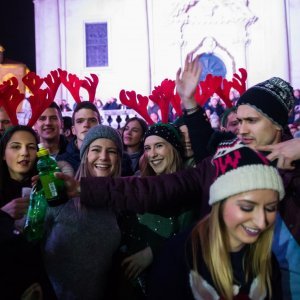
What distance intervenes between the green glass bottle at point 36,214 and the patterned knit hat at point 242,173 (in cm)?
112

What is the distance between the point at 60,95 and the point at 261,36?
10.0 meters

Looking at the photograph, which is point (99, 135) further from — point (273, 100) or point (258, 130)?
point (273, 100)

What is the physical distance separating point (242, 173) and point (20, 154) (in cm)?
198

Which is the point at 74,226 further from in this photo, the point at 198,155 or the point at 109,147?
the point at 198,155

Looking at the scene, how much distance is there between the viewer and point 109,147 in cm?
310

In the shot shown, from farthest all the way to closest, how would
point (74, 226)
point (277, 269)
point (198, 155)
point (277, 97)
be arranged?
point (198, 155) < point (277, 97) < point (74, 226) < point (277, 269)

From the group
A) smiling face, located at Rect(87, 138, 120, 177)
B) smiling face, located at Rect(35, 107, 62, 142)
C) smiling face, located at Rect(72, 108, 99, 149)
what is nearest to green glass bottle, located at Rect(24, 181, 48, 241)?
smiling face, located at Rect(87, 138, 120, 177)

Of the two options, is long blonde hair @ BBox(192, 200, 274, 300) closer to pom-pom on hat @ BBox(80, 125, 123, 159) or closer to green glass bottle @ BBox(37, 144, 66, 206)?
green glass bottle @ BBox(37, 144, 66, 206)

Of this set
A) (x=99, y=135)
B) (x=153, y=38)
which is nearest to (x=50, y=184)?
(x=99, y=135)

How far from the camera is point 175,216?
9.53 ft

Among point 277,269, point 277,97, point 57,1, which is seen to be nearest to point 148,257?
point 277,269

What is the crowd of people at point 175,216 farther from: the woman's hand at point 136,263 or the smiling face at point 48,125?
the smiling face at point 48,125

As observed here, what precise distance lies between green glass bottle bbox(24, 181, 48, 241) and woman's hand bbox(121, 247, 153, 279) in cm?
→ 63

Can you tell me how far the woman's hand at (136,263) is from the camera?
2.70 m
